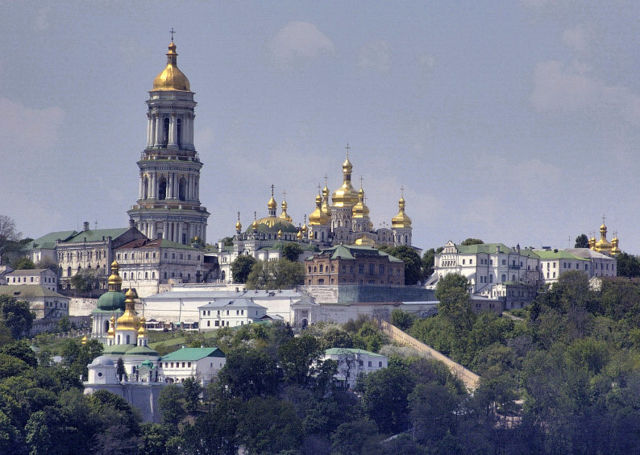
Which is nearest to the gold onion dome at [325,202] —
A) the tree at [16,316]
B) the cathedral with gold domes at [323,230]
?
the cathedral with gold domes at [323,230]

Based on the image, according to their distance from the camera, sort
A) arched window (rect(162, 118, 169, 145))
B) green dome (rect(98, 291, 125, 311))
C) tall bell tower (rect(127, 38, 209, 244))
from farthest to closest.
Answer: arched window (rect(162, 118, 169, 145)) → tall bell tower (rect(127, 38, 209, 244)) → green dome (rect(98, 291, 125, 311))

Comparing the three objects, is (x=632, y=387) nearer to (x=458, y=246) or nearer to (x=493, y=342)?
(x=493, y=342)

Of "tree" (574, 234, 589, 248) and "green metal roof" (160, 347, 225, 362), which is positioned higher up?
"tree" (574, 234, 589, 248)

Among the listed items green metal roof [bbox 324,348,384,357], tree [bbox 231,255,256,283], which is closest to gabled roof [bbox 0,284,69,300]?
tree [bbox 231,255,256,283]

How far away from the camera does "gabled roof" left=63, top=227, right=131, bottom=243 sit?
161000 millimetres

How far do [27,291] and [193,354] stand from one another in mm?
27287

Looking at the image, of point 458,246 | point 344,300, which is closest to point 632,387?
point 344,300

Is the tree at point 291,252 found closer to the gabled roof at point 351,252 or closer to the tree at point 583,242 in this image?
the gabled roof at point 351,252

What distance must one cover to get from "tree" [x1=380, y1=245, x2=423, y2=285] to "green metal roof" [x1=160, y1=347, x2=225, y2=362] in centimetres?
3097

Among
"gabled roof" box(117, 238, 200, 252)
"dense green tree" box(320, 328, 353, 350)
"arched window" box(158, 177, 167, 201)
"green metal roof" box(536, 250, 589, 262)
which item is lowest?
"dense green tree" box(320, 328, 353, 350)

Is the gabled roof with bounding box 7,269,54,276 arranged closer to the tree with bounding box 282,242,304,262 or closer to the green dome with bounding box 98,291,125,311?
the tree with bounding box 282,242,304,262

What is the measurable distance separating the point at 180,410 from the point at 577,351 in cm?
2646

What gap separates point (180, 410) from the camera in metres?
117

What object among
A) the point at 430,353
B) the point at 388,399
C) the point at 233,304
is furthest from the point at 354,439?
the point at 233,304
